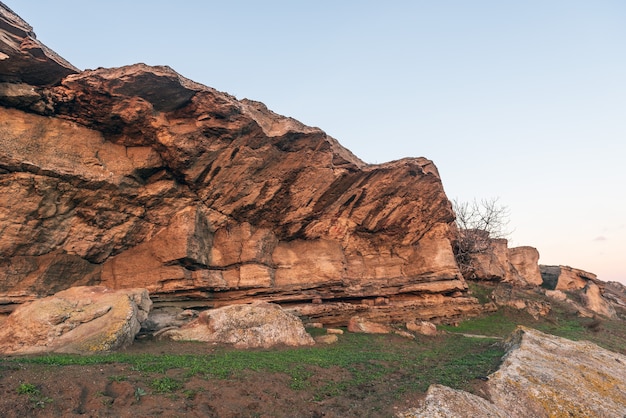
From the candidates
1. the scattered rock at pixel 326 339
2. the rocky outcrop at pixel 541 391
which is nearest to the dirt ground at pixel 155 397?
the rocky outcrop at pixel 541 391

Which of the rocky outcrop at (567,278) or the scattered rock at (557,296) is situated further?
the rocky outcrop at (567,278)

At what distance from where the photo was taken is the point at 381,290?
25172mm

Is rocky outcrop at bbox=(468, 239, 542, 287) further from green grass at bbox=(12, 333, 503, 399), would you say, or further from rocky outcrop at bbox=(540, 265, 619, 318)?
green grass at bbox=(12, 333, 503, 399)

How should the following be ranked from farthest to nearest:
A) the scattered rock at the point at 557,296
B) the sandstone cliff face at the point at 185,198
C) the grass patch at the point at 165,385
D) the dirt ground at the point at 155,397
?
1. the scattered rock at the point at 557,296
2. the sandstone cliff face at the point at 185,198
3. the grass patch at the point at 165,385
4. the dirt ground at the point at 155,397

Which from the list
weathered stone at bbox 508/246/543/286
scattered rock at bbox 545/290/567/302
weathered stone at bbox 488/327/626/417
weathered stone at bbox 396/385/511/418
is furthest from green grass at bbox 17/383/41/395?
weathered stone at bbox 508/246/543/286

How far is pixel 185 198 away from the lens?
19.1m

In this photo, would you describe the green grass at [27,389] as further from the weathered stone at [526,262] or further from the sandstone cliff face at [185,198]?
the weathered stone at [526,262]

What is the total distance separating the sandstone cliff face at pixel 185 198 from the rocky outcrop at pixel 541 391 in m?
12.0

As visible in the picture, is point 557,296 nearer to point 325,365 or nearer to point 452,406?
point 325,365

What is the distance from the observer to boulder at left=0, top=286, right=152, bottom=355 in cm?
1219

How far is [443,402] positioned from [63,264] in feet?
50.1

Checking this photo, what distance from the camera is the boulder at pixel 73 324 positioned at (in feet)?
40.0

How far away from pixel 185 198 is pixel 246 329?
726 centimetres

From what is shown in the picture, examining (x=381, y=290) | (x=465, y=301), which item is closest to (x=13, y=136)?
(x=381, y=290)
